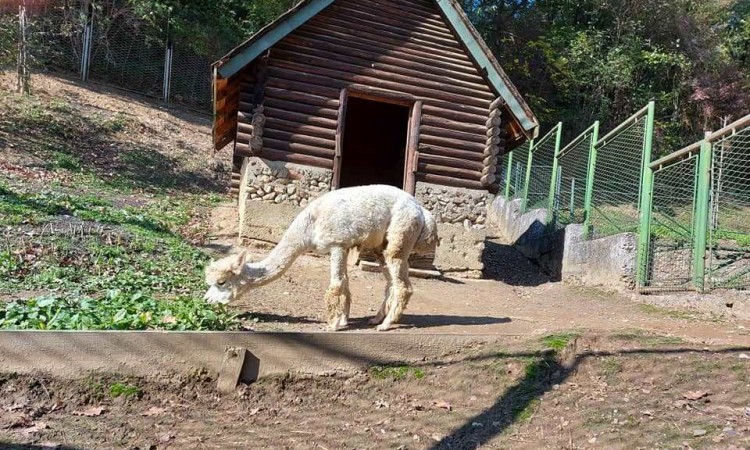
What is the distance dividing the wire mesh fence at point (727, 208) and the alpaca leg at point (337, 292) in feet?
16.3

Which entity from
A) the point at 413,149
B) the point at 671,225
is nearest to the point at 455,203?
the point at 413,149

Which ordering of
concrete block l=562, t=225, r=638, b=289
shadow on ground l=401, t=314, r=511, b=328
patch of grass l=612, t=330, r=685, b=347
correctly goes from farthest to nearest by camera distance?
concrete block l=562, t=225, r=638, b=289
shadow on ground l=401, t=314, r=511, b=328
patch of grass l=612, t=330, r=685, b=347

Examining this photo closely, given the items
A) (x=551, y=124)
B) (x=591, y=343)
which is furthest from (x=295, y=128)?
(x=551, y=124)

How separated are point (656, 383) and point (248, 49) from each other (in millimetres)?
8124

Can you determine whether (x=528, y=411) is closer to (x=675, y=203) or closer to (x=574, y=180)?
(x=675, y=203)

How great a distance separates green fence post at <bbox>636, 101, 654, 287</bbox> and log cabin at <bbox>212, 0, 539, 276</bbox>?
8.67 feet

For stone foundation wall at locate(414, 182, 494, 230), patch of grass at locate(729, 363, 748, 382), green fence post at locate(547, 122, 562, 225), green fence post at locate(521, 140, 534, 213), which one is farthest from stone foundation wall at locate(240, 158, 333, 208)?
patch of grass at locate(729, 363, 748, 382)

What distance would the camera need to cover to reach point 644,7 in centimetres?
2411

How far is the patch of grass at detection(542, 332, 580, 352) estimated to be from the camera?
532cm

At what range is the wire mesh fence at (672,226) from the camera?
8.20 m

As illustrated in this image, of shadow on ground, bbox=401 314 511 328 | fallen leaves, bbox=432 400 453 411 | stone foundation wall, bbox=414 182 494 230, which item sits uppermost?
stone foundation wall, bbox=414 182 494 230

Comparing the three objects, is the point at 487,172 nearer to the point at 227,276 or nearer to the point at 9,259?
the point at 227,276

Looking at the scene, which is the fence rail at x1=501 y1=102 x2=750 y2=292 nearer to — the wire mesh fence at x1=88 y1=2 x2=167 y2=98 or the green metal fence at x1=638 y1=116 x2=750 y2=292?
the green metal fence at x1=638 y1=116 x2=750 y2=292

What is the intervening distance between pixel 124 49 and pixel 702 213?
2197 cm
